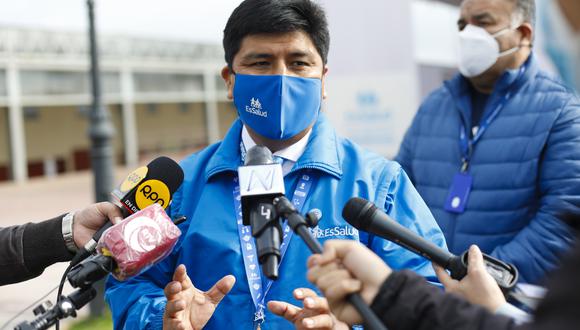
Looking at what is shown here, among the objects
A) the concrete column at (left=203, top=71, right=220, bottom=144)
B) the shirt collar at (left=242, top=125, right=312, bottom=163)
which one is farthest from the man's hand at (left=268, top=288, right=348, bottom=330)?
the concrete column at (left=203, top=71, right=220, bottom=144)

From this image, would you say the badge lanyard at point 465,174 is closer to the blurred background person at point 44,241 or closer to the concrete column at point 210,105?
the blurred background person at point 44,241

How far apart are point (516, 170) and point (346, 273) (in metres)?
1.84

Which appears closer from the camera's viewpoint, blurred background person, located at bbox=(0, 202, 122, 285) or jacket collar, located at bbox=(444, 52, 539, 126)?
blurred background person, located at bbox=(0, 202, 122, 285)

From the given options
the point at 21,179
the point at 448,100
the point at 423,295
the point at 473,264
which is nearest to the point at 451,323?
the point at 423,295

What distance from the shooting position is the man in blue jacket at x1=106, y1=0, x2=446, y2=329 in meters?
2.05

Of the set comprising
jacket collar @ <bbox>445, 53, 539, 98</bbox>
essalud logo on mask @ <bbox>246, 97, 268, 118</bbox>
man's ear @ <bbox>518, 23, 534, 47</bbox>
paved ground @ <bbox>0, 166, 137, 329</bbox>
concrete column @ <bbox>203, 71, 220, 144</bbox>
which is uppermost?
man's ear @ <bbox>518, 23, 534, 47</bbox>

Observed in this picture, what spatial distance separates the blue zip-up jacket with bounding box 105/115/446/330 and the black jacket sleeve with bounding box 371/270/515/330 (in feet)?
2.36

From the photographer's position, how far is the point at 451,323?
1261 mm

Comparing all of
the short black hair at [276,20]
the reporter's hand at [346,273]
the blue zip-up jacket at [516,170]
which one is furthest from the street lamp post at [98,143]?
the reporter's hand at [346,273]

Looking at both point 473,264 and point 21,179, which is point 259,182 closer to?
point 473,264

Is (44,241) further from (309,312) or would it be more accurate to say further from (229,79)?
Answer: (309,312)

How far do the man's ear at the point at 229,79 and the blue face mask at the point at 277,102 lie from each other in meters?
0.10

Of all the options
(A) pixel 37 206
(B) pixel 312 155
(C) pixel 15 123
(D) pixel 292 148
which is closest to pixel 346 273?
(B) pixel 312 155

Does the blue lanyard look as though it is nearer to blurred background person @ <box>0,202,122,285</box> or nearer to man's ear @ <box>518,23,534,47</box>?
man's ear @ <box>518,23,534,47</box>
